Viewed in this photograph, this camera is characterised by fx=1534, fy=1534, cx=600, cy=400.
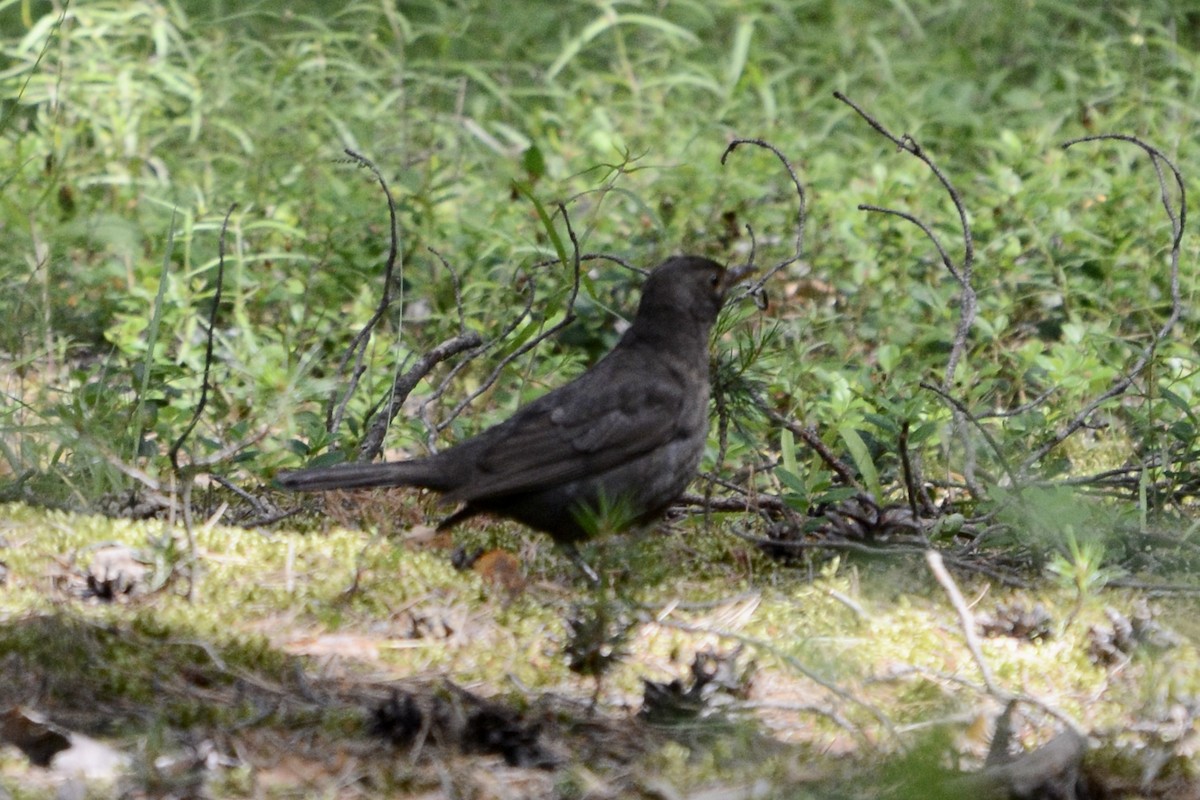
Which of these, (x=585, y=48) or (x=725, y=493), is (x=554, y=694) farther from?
(x=585, y=48)

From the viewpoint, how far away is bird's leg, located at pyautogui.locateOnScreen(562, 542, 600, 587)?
13.5 ft

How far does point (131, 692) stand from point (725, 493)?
2335 millimetres

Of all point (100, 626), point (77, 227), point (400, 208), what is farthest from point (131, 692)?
point (77, 227)

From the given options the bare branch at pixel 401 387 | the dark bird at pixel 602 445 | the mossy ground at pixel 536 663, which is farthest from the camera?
the bare branch at pixel 401 387

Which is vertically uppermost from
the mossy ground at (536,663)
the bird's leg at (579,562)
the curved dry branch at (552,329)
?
the curved dry branch at (552,329)

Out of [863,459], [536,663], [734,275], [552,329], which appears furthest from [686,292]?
[536,663]

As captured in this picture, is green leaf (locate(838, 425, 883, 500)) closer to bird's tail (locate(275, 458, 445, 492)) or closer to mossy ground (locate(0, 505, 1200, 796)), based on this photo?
mossy ground (locate(0, 505, 1200, 796))

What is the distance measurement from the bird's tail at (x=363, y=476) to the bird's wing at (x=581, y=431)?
0.15m

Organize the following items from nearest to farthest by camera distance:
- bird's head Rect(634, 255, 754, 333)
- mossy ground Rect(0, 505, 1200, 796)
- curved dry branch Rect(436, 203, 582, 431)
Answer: mossy ground Rect(0, 505, 1200, 796), curved dry branch Rect(436, 203, 582, 431), bird's head Rect(634, 255, 754, 333)

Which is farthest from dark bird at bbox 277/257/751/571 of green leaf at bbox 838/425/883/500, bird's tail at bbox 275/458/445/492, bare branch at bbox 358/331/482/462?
green leaf at bbox 838/425/883/500

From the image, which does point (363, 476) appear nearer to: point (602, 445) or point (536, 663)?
point (602, 445)

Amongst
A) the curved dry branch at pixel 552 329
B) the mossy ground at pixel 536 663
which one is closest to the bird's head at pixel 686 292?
the curved dry branch at pixel 552 329

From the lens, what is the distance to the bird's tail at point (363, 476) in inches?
165

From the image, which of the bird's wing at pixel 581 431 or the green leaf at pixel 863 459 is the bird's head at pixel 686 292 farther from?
the green leaf at pixel 863 459
